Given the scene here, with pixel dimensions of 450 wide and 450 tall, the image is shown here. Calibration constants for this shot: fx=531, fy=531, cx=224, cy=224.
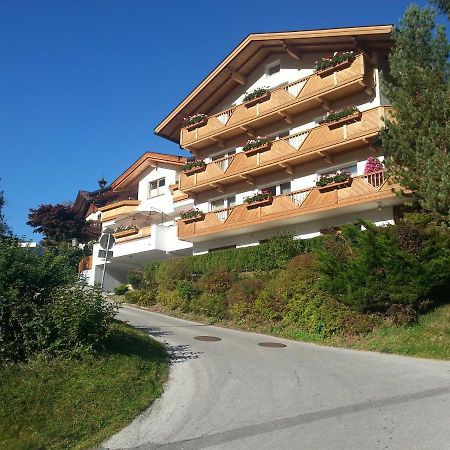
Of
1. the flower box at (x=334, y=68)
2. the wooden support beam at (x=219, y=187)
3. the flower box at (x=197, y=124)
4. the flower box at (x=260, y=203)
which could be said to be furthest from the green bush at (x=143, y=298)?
the flower box at (x=334, y=68)

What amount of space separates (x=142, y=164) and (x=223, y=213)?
12.2 meters

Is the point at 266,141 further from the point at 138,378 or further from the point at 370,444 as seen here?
the point at 370,444

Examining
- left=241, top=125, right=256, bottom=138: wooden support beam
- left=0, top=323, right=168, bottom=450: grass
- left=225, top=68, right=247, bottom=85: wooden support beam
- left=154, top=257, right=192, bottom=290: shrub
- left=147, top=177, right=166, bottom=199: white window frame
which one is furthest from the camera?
left=147, top=177, right=166, bottom=199: white window frame

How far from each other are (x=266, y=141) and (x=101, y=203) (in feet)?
82.5

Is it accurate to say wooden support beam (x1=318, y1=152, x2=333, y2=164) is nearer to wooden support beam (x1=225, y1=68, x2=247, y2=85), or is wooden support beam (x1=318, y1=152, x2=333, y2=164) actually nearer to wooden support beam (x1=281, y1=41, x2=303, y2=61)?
wooden support beam (x1=281, y1=41, x2=303, y2=61)

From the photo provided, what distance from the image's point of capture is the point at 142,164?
119 feet

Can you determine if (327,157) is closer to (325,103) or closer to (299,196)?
(299,196)

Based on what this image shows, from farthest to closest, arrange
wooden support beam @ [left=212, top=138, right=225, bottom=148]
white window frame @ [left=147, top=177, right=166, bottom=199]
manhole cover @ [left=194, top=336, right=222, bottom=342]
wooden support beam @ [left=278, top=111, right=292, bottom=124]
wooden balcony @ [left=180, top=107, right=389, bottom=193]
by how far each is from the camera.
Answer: white window frame @ [left=147, top=177, right=166, bottom=199], wooden support beam @ [left=212, top=138, right=225, bottom=148], wooden support beam @ [left=278, top=111, right=292, bottom=124], wooden balcony @ [left=180, top=107, right=389, bottom=193], manhole cover @ [left=194, top=336, right=222, bottom=342]

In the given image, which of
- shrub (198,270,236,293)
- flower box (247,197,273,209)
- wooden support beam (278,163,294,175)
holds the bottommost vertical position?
shrub (198,270,236,293)

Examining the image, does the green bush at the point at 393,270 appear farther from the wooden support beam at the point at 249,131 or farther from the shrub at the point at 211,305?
the wooden support beam at the point at 249,131

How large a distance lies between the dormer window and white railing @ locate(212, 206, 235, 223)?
25.4 ft

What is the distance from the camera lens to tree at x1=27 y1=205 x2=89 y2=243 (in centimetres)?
3981

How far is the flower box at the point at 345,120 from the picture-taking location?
21639mm

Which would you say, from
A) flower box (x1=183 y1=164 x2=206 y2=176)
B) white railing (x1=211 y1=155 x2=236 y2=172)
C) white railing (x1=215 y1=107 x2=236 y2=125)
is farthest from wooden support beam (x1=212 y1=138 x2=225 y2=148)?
flower box (x1=183 y1=164 x2=206 y2=176)
